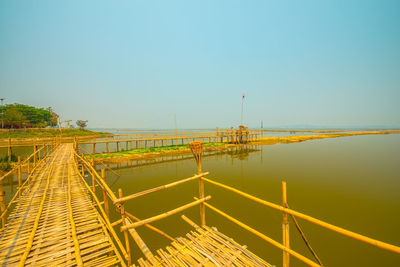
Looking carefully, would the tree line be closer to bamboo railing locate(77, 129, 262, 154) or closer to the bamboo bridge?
bamboo railing locate(77, 129, 262, 154)

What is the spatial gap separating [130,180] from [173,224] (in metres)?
6.68

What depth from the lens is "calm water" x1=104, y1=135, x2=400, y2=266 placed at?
5.04 m

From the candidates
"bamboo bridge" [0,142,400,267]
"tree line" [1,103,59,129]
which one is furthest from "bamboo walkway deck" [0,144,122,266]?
"tree line" [1,103,59,129]

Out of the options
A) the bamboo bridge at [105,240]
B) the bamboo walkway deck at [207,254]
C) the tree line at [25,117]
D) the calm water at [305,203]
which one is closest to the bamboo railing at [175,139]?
the calm water at [305,203]

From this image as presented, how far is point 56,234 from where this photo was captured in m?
3.40

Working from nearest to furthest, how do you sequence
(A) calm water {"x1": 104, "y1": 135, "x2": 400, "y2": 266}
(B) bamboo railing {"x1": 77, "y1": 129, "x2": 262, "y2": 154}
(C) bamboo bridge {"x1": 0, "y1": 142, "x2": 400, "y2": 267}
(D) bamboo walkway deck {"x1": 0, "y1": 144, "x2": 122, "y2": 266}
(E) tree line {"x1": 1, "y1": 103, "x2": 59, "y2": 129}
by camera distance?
(C) bamboo bridge {"x1": 0, "y1": 142, "x2": 400, "y2": 267}, (D) bamboo walkway deck {"x1": 0, "y1": 144, "x2": 122, "y2": 266}, (A) calm water {"x1": 104, "y1": 135, "x2": 400, "y2": 266}, (B) bamboo railing {"x1": 77, "y1": 129, "x2": 262, "y2": 154}, (E) tree line {"x1": 1, "y1": 103, "x2": 59, "y2": 129}

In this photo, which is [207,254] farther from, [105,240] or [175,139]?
[175,139]

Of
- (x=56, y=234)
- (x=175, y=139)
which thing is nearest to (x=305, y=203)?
(x=56, y=234)

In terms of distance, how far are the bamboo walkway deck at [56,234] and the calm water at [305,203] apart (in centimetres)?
254

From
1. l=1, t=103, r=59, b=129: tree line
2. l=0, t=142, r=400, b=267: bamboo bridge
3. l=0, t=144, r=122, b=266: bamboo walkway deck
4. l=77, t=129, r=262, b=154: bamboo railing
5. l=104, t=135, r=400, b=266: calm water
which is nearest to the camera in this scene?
l=0, t=142, r=400, b=267: bamboo bridge

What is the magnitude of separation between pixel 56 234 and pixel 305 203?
31.5 ft

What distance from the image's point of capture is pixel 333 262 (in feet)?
14.8

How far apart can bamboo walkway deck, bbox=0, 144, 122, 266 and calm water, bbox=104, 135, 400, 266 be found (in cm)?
254

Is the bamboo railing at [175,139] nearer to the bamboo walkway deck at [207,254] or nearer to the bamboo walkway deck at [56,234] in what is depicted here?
the bamboo walkway deck at [56,234]
